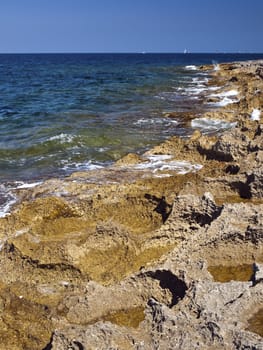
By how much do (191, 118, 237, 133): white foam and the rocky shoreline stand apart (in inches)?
467

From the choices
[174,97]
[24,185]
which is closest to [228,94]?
[174,97]

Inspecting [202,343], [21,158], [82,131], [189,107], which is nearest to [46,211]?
[202,343]

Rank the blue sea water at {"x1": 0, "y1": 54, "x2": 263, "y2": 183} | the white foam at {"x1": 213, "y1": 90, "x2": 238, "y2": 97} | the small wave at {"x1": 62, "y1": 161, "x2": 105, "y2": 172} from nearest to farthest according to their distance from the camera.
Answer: the small wave at {"x1": 62, "y1": 161, "x2": 105, "y2": 172} < the blue sea water at {"x1": 0, "y1": 54, "x2": 263, "y2": 183} < the white foam at {"x1": 213, "y1": 90, "x2": 238, "y2": 97}

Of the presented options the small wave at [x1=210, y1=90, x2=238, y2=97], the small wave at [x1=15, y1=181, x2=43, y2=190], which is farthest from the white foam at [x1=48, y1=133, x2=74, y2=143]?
the small wave at [x1=210, y1=90, x2=238, y2=97]

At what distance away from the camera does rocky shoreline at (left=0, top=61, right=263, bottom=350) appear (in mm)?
4500

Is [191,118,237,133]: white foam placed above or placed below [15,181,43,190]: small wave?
above

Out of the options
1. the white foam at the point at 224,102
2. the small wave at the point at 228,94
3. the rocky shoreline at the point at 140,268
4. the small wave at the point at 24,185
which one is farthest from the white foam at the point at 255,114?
the small wave at the point at 228,94

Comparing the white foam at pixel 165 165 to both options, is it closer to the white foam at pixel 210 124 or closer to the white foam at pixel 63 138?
the white foam at pixel 63 138

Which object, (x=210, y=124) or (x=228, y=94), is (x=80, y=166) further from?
(x=228, y=94)

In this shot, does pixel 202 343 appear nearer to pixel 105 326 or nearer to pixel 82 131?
pixel 105 326

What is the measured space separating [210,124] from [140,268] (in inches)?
651

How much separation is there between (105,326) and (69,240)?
2368 mm

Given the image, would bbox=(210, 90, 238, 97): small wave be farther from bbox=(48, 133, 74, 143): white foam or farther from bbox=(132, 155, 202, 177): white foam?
bbox=(132, 155, 202, 177): white foam

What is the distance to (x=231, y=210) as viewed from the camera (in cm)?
666
